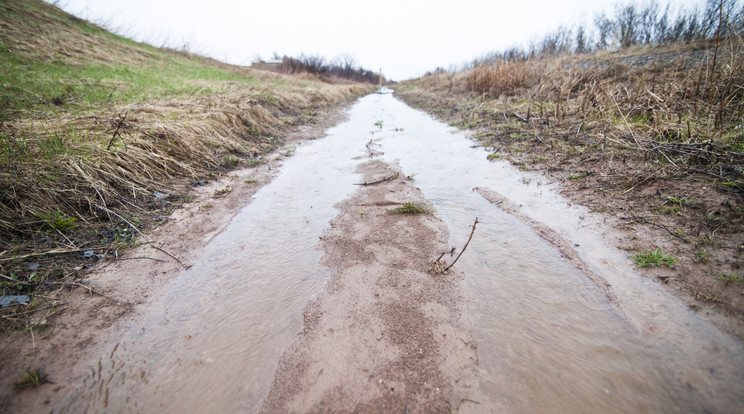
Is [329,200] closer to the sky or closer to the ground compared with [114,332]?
closer to the sky

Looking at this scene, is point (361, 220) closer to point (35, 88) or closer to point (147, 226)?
point (147, 226)

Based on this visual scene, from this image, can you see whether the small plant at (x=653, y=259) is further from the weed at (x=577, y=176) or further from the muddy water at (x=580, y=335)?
the weed at (x=577, y=176)

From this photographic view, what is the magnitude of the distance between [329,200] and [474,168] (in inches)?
98.3

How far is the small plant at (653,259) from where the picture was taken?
2012mm

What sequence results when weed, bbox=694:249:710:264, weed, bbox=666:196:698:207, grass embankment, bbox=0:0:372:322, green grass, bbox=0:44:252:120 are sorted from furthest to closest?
1. green grass, bbox=0:44:252:120
2. weed, bbox=666:196:698:207
3. grass embankment, bbox=0:0:372:322
4. weed, bbox=694:249:710:264

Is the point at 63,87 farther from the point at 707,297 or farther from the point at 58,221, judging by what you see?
the point at 707,297

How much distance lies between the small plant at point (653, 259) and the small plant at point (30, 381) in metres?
3.72

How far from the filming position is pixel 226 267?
2248 millimetres

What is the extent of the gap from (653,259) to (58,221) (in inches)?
190

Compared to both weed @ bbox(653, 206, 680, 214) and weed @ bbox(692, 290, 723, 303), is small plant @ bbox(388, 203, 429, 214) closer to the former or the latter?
weed @ bbox(692, 290, 723, 303)

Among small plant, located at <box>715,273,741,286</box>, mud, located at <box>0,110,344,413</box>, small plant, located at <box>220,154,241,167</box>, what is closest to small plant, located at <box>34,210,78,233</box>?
mud, located at <box>0,110,344,413</box>

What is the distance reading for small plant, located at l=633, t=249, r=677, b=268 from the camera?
2.01m

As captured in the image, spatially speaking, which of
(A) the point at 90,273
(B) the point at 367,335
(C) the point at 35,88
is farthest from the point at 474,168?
(C) the point at 35,88

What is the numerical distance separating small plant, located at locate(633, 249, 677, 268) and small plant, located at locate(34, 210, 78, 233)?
183 inches
